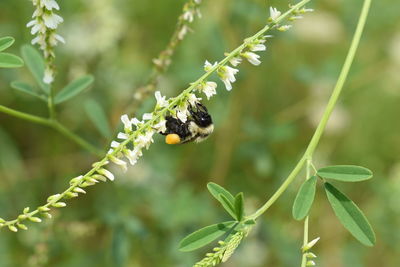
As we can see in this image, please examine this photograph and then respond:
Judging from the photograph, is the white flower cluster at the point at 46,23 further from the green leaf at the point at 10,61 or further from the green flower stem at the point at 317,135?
the green flower stem at the point at 317,135

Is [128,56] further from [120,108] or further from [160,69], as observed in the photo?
[160,69]

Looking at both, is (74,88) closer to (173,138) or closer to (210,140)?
(173,138)

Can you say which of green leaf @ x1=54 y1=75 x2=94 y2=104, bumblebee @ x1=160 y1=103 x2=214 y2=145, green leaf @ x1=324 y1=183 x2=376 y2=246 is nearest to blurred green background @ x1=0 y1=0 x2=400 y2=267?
green leaf @ x1=54 y1=75 x2=94 y2=104

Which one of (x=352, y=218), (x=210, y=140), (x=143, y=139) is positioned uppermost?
(x=210, y=140)

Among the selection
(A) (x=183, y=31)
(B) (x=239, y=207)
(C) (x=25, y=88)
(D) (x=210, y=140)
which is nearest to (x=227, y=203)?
(B) (x=239, y=207)

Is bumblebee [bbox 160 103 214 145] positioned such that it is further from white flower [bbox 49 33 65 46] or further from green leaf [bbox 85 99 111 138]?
green leaf [bbox 85 99 111 138]
